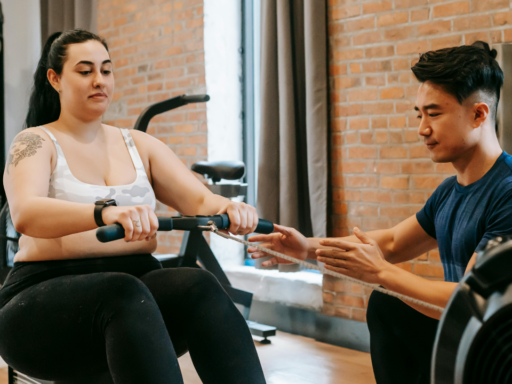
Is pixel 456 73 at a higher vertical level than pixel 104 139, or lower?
higher

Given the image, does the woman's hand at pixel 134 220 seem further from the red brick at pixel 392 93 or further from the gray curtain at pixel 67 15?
the gray curtain at pixel 67 15

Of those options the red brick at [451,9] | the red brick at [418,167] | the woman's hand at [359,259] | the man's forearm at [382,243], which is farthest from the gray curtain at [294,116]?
the woman's hand at [359,259]

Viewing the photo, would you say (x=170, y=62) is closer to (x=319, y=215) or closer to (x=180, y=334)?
(x=319, y=215)

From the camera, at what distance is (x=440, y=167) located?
218 cm

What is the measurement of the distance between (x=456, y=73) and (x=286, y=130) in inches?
57.2

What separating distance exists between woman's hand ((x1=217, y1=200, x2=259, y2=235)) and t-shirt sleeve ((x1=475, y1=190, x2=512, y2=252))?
482 millimetres

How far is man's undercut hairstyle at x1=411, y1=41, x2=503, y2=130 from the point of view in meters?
1.17

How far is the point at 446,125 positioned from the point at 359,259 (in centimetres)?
37

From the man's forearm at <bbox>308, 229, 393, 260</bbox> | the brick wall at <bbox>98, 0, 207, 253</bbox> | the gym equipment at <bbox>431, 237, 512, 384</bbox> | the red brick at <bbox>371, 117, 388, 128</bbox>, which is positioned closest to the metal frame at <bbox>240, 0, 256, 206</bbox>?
the brick wall at <bbox>98, 0, 207, 253</bbox>

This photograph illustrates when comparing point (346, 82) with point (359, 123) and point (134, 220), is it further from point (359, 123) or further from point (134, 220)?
point (134, 220)

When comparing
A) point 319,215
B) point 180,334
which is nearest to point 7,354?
point 180,334

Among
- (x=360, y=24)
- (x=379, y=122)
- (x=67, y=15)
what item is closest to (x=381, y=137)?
(x=379, y=122)

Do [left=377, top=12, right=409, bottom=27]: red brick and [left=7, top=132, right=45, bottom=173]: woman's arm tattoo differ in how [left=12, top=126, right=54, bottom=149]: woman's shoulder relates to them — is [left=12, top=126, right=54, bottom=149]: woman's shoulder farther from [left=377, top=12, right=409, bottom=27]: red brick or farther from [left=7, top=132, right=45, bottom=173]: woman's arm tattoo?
[left=377, top=12, right=409, bottom=27]: red brick

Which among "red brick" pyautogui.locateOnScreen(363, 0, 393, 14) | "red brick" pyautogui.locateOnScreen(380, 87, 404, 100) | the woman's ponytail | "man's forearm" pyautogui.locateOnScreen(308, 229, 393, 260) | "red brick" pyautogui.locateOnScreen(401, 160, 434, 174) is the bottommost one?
"man's forearm" pyautogui.locateOnScreen(308, 229, 393, 260)
